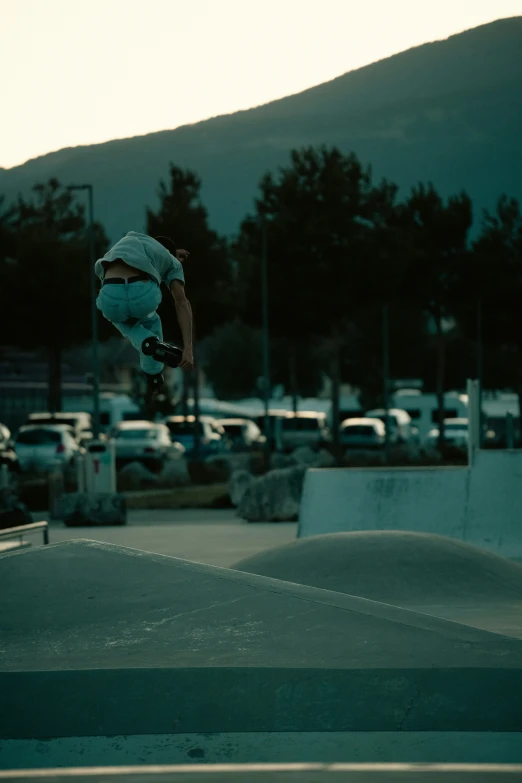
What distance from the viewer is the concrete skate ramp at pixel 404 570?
34.4 ft

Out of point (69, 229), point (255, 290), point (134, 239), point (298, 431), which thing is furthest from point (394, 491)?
point (69, 229)

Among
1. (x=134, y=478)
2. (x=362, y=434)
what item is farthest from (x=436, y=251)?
(x=134, y=478)

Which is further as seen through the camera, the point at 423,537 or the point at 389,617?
the point at 423,537

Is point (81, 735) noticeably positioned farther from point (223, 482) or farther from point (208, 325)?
point (208, 325)

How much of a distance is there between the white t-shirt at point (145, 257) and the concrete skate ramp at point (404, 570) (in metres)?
3.03

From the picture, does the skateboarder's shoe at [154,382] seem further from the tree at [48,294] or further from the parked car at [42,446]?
the tree at [48,294]

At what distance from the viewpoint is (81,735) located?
6.08m

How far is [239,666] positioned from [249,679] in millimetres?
78

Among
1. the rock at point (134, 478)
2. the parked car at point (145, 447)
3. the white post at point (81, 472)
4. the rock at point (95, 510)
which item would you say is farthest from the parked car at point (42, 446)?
the rock at point (95, 510)

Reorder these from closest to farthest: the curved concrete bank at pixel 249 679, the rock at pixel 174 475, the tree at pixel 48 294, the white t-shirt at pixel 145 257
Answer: the curved concrete bank at pixel 249 679
the white t-shirt at pixel 145 257
the rock at pixel 174 475
the tree at pixel 48 294

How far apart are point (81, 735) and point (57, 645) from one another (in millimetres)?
777

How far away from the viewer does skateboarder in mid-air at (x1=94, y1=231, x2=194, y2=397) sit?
8.26 m

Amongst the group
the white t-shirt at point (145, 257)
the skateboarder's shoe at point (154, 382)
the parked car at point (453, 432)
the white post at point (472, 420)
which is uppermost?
the white t-shirt at point (145, 257)

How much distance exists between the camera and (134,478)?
36906 mm
